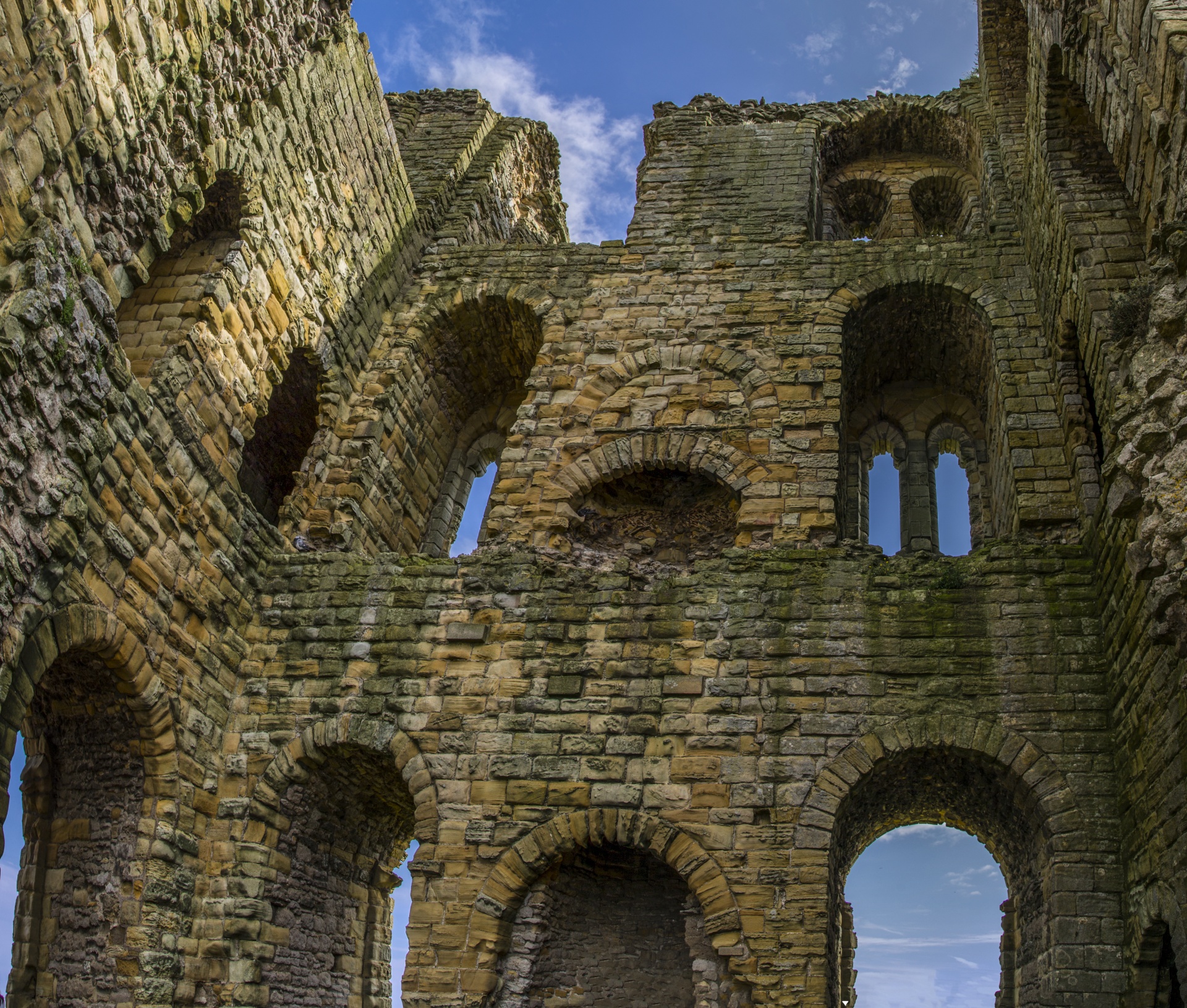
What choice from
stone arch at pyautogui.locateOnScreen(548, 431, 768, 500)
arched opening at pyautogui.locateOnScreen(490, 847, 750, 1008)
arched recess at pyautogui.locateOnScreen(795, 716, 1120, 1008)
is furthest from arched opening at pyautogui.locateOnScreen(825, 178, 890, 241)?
arched opening at pyautogui.locateOnScreen(490, 847, 750, 1008)

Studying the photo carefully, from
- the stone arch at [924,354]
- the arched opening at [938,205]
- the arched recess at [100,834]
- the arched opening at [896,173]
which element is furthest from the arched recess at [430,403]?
the arched opening at [938,205]

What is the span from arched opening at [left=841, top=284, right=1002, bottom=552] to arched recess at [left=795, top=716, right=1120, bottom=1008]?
117 inches

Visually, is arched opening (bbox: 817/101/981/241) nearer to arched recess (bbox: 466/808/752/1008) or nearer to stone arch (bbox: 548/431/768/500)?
stone arch (bbox: 548/431/768/500)

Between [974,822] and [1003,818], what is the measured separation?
65 centimetres

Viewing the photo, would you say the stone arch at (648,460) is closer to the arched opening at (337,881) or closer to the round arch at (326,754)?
the round arch at (326,754)

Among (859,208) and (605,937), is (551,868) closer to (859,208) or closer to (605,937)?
(605,937)

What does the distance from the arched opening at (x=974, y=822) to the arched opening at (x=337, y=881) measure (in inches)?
135

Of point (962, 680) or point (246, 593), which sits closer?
point (962, 680)

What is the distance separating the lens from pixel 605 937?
7.41 meters

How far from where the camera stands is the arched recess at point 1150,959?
17.9ft

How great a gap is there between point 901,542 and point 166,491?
664 centimetres

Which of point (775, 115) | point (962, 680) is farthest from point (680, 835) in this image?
point (775, 115)

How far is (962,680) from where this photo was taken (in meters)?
6.87

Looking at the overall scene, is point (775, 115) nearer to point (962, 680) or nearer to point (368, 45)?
point (368, 45)
